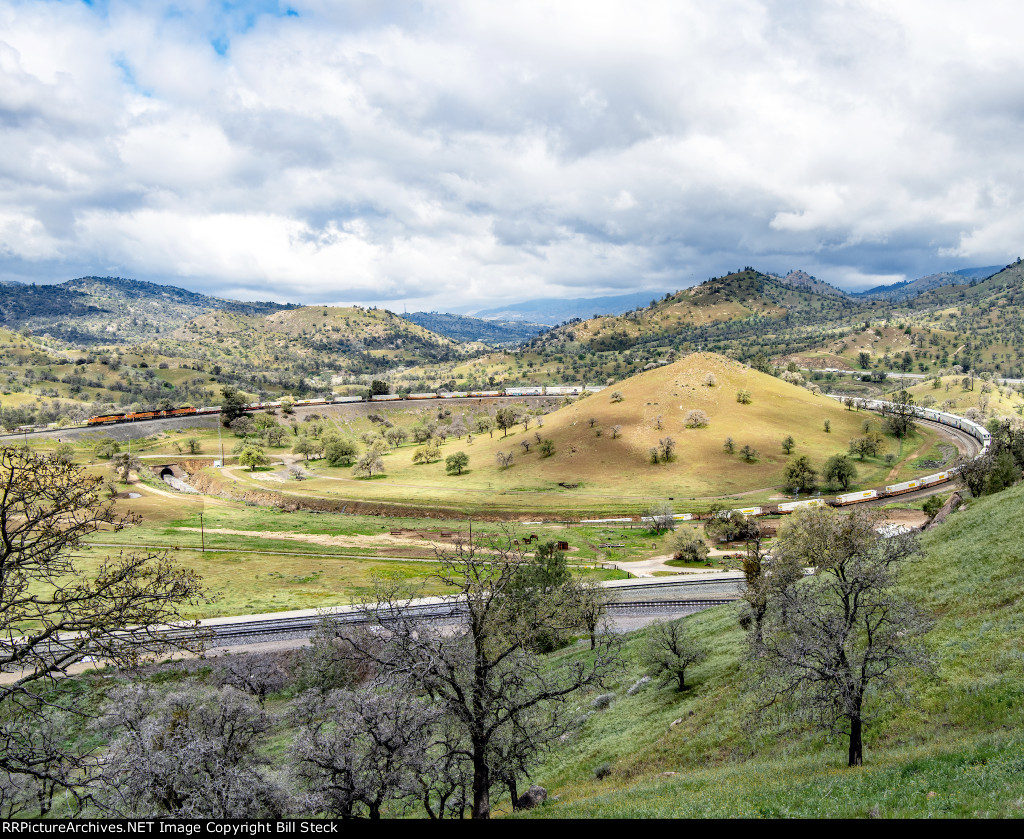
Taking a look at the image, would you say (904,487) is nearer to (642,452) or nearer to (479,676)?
(642,452)

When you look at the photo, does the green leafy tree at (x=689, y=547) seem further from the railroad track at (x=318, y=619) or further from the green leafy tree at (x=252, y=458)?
the green leafy tree at (x=252, y=458)

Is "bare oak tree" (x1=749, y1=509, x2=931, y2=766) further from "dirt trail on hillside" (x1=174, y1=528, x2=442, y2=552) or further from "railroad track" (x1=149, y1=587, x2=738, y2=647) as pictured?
"dirt trail on hillside" (x1=174, y1=528, x2=442, y2=552)

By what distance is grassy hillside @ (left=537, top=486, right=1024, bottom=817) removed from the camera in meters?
14.2

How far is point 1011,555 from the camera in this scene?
28.9 m

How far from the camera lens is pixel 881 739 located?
2022cm

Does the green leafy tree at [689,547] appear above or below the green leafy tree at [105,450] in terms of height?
below

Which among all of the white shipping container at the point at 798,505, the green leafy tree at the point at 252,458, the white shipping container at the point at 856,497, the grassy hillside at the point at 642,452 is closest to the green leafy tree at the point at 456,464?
the grassy hillside at the point at 642,452

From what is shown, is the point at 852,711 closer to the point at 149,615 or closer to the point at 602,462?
the point at 149,615

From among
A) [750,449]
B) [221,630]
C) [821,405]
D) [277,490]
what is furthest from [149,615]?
[821,405]

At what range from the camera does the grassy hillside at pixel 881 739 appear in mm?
14180

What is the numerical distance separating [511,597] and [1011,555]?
2864cm

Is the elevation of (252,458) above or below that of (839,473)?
above

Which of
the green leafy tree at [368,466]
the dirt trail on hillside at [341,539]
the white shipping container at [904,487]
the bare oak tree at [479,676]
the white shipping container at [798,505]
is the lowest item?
the dirt trail on hillside at [341,539]

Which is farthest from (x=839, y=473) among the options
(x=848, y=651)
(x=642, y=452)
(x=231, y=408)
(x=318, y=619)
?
(x=231, y=408)
